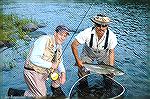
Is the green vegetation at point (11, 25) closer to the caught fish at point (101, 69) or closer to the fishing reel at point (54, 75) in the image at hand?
the fishing reel at point (54, 75)

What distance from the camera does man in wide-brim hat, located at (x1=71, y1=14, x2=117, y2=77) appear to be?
18.0 feet

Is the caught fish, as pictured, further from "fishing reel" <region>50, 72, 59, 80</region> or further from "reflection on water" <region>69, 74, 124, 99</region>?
"fishing reel" <region>50, 72, 59, 80</region>

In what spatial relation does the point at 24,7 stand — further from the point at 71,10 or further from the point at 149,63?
the point at 149,63

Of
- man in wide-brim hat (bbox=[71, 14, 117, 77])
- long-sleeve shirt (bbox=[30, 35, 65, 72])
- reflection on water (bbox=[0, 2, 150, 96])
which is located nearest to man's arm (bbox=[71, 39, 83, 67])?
man in wide-brim hat (bbox=[71, 14, 117, 77])

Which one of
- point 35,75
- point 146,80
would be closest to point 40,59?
point 35,75

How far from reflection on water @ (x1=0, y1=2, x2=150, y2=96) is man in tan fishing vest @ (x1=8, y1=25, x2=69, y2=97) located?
72 centimetres

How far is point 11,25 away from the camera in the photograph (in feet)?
34.8

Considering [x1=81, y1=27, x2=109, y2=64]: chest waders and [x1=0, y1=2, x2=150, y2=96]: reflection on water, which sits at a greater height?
[x1=81, y1=27, x2=109, y2=64]: chest waders

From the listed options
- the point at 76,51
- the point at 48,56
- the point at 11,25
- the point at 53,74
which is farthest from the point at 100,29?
the point at 11,25

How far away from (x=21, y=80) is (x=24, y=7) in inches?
247

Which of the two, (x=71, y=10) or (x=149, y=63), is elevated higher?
(x=71, y=10)

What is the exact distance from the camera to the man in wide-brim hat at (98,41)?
216 inches

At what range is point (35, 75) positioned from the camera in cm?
522

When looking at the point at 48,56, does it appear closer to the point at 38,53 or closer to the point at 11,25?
the point at 38,53
